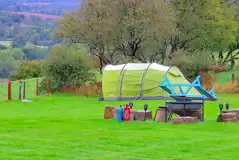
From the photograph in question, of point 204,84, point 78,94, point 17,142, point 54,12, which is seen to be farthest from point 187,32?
point 54,12

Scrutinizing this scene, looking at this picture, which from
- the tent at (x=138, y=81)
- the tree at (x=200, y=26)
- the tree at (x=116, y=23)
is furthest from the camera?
the tree at (x=200, y=26)

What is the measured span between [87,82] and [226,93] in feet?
33.1

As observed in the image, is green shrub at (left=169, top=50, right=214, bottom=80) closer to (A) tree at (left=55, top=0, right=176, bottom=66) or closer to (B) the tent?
(A) tree at (left=55, top=0, right=176, bottom=66)

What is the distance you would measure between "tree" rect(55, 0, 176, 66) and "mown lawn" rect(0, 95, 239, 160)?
85.0ft

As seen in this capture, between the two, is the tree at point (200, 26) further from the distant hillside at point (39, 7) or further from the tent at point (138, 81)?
the distant hillside at point (39, 7)

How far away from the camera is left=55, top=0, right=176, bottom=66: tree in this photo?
1779 inches

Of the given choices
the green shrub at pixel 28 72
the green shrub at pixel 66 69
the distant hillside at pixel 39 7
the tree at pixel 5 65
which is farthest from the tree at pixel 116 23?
the distant hillside at pixel 39 7

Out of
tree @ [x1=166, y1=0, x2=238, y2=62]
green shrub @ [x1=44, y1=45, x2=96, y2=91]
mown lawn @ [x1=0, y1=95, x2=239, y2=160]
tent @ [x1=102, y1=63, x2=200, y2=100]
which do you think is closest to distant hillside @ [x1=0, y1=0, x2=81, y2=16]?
tree @ [x1=166, y1=0, x2=238, y2=62]

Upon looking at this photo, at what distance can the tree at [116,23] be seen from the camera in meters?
45.2

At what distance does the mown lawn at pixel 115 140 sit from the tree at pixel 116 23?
2589 centimetres

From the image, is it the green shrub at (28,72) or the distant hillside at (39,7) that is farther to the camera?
the distant hillside at (39,7)

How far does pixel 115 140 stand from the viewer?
14.1m

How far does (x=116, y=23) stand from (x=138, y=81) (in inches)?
370

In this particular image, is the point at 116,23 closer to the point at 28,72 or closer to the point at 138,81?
the point at 138,81
